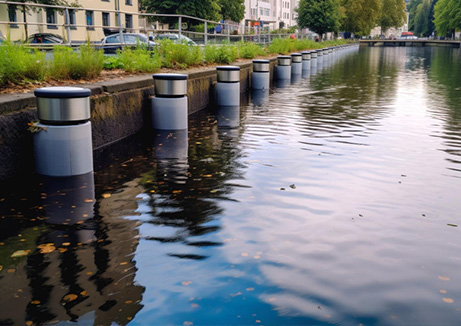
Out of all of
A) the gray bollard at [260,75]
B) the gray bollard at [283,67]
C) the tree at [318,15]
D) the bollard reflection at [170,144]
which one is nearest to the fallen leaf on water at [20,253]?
the bollard reflection at [170,144]

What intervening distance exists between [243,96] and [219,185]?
436 inches

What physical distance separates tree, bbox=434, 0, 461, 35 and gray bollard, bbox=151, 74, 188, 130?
294ft

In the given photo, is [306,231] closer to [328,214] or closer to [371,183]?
[328,214]

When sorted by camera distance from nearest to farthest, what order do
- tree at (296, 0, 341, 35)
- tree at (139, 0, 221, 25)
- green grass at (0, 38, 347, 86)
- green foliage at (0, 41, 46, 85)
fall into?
green foliage at (0, 41, 46, 85) → green grass at (0, 38, 347, 86) → tree at (139, 0, 221, 25) → tree at (296, 0, 341, 35)

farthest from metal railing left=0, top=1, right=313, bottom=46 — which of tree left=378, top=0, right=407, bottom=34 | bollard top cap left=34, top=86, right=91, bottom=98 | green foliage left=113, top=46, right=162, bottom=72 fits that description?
tree left=378, top=0, right=407, bottom=34

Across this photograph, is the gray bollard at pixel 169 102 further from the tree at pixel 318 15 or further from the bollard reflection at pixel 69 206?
the tree at pixel 318 15

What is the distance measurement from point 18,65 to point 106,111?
4.61 feet

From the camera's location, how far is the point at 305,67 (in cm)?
3022

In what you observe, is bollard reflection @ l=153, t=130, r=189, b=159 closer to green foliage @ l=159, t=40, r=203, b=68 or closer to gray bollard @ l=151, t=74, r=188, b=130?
gray bollard @ l=151, t=74, r=188, b=130

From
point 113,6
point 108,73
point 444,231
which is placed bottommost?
point 444,231

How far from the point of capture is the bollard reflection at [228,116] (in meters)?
11.2

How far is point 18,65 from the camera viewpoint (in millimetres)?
7492

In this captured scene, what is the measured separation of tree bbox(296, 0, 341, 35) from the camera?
2319 inches

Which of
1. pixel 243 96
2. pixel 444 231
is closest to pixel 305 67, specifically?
pixel 243 96
